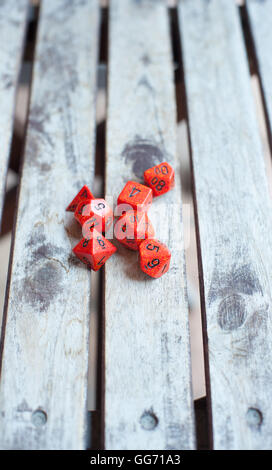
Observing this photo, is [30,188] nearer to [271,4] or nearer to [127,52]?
[127,52]

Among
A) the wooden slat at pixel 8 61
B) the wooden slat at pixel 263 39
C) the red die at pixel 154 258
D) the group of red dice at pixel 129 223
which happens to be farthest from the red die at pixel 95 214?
the wooden slat at pixel 263 39

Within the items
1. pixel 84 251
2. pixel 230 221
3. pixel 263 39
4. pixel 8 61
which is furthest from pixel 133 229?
pixel 263 39

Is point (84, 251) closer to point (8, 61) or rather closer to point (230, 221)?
point (230, 221)

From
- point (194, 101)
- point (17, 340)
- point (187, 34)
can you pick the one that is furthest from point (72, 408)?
point (187, 34)

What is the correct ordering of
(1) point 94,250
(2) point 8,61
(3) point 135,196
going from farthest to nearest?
1. (2) point 8,61
2. (3) point 135,196
3. (1) point 94,250

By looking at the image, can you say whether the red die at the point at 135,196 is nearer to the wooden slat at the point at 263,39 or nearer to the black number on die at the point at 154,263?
the black number on die at the point at 154,263

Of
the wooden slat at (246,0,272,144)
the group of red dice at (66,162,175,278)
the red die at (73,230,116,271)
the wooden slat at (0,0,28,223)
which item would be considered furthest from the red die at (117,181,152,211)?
the wooden slat at (246,0,272,144)

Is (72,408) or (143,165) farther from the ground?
(143,165)
